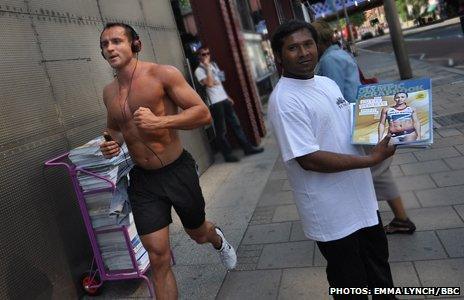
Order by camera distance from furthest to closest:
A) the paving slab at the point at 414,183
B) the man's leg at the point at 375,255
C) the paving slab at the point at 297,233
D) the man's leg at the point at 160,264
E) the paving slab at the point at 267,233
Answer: the paving slab at the point at 414,183, the paving slab at the point at 267,233, the paving slab at the point at 297,233, the man's leg at the point at 160,264, the man's leg at the point at 375,255

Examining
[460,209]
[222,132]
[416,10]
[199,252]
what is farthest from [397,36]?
[416,10]

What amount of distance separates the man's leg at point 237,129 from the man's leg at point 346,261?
5.65m

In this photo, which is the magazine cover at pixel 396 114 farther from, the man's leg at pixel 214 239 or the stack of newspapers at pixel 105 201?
the stack of newspapers at pixel 105 201

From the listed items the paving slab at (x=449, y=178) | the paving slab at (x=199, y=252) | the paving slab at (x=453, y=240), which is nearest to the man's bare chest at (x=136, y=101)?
the paving slab at (x=199, y=252)

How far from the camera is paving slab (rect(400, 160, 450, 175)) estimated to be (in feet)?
17.0

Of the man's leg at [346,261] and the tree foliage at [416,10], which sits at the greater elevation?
the tree foliage at [416,10]

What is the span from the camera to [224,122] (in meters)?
7.88

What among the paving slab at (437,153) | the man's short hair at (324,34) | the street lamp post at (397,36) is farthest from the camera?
the street lamp post at (397,36)

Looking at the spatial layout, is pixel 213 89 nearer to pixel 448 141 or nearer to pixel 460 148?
pixel 448 141

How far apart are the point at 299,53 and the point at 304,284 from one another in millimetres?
1896

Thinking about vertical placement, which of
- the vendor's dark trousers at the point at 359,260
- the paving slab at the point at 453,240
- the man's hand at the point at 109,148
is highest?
the man's hand at the point at 109,148

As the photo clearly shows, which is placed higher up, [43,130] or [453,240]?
[43,130]

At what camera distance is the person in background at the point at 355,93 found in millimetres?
3686

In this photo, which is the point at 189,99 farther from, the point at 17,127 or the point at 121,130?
the point at 17,127
